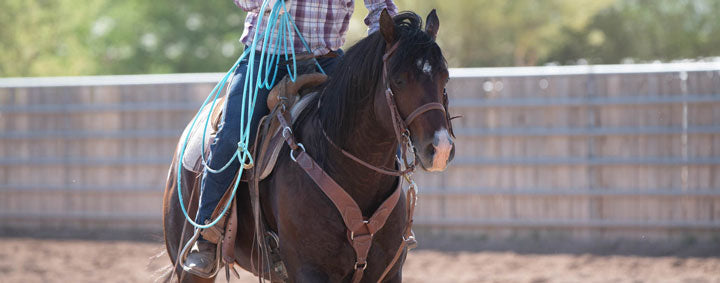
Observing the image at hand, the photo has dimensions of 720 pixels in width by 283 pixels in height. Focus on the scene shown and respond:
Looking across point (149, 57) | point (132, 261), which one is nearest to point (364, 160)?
point (132, 261)

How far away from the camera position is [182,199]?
4238 millimetres

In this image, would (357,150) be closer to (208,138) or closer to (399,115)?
(399,115)

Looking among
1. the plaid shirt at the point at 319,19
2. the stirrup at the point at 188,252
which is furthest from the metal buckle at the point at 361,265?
the plaid shirt at the point at 319,19

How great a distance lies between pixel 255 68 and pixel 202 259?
91cm

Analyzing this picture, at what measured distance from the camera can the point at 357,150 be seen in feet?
10.6

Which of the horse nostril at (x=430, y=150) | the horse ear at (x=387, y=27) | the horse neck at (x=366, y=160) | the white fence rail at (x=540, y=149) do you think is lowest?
the white fence rail at (x=540, y=149)

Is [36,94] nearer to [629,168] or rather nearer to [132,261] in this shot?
[132,261]

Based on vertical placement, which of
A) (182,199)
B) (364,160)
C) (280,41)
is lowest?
(182,199)

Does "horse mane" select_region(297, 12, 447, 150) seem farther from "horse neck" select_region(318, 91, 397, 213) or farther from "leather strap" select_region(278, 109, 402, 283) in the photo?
"leather strap" select_region(278, 109, 402, 283)

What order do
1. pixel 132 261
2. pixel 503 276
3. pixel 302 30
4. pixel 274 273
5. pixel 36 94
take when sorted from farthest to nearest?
pixel 36 94 → pixel 132 261 → pixel 503 276 → pixel 302 30 → pixel 274 273

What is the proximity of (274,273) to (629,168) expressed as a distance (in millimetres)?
6469

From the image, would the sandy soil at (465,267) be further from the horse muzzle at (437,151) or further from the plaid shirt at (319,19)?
the horse muzzle at (437,151)

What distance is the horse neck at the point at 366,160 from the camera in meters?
3.17

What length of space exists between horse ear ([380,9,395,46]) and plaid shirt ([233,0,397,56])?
60 cm
